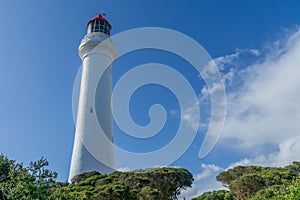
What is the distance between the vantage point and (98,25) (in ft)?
91.0

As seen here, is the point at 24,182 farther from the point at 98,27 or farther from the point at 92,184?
the point at 98,27

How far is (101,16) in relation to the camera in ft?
92.9

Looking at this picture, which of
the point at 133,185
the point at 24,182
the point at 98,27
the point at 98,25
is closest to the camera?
the point at 24,182

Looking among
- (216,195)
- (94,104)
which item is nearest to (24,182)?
(94,104)

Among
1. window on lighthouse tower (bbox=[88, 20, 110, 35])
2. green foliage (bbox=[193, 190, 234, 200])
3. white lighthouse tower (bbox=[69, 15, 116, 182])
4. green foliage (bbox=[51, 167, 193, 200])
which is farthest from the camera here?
window on lighthouse tower (bbox=[88, 20, 110, 35])

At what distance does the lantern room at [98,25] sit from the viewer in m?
27.6

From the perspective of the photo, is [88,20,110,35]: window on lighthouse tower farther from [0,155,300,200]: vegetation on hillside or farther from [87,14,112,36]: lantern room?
[0,155,300,200]: vegetation on hillside

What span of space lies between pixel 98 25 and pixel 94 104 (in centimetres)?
814

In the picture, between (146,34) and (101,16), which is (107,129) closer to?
(146,34)

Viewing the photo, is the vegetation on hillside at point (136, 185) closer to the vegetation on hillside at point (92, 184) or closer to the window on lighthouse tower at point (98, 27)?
the vegetation on hillside at point (92, 184)

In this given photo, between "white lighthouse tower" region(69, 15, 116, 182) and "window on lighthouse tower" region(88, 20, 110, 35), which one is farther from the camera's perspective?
"window on lighthouse tower" region(88, 20, 110, 35)

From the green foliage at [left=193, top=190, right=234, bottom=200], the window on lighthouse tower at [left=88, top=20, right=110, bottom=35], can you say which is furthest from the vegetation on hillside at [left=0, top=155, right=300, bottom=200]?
the window on lighthouse tower at [left=88, top=20, right=110, bottom=35]

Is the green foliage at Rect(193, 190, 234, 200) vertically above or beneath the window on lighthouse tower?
beneath

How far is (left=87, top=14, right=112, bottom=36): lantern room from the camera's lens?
90.5ft
